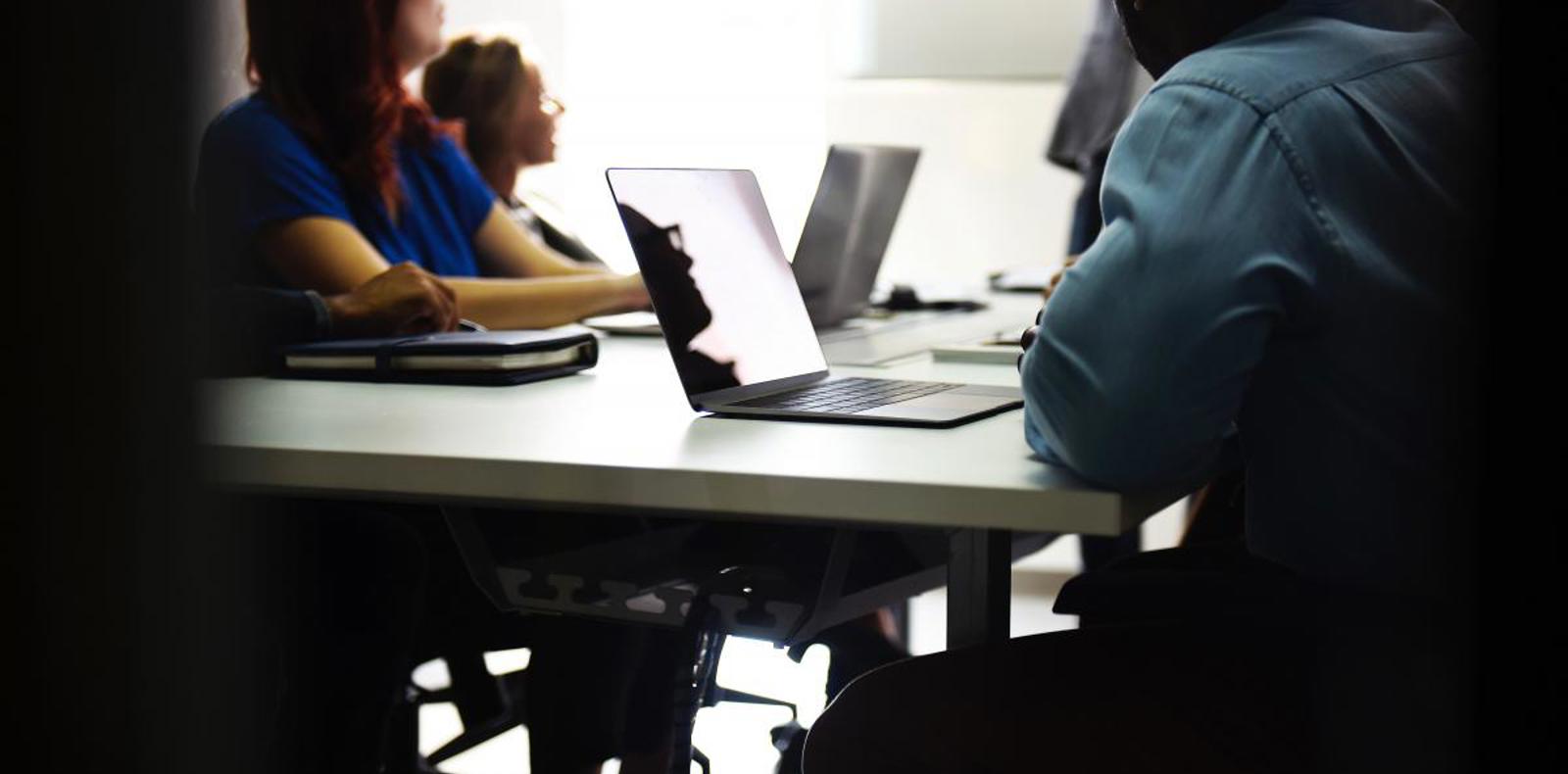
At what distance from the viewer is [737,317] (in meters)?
1.25

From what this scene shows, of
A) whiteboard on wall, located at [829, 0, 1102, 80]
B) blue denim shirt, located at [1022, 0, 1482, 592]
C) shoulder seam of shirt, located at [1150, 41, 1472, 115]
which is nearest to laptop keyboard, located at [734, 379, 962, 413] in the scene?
blue denim shirt, located at [1022, 0, 1482, 592]

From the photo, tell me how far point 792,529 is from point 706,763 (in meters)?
0.25

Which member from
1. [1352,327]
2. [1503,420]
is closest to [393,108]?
[1352,327]

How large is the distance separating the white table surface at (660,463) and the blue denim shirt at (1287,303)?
47 mm

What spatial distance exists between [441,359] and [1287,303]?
2.51 feet

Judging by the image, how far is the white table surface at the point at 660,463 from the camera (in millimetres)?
869

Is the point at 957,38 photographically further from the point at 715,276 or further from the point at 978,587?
the point at 978,587

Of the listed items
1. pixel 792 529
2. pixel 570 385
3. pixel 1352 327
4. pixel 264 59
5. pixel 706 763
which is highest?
pixel 264 59

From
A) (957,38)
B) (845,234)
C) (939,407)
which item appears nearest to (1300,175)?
(939,407)

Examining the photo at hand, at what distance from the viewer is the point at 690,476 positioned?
917 millimetres

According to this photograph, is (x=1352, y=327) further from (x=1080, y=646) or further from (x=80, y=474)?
(x=80, y=474)

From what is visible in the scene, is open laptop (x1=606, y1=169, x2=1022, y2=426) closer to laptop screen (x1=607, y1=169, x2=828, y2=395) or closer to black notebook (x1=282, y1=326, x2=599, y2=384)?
laptop screen (x1=607, y1=169, x2=828, y2=395)

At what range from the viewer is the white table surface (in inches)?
34.2

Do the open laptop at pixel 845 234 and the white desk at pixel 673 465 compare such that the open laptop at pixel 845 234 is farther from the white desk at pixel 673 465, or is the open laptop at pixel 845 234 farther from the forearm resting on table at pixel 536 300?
the white desk at pixel 673 465
